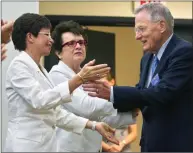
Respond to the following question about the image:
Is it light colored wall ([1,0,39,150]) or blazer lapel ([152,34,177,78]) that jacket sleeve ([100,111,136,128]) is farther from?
light colored wall ([1,0,39,150])

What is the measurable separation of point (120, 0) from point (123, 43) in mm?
1135

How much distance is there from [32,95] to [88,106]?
0.53 meters

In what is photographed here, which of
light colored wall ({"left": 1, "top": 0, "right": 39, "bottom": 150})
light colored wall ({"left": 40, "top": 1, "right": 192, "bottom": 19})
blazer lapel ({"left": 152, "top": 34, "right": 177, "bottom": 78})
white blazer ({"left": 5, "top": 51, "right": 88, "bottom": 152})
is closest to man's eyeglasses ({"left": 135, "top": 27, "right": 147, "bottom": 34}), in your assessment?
blazer lapel ({"left": 152, "top": 34, "right": 177, "bottom": 78})

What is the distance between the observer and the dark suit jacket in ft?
5.86

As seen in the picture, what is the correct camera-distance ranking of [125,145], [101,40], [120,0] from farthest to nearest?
[101,40] < [120,0] < [125,145]

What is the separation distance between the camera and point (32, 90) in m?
1.74

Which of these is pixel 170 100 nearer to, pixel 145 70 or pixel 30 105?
pixel 145 70

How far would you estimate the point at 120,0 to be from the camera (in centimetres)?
417

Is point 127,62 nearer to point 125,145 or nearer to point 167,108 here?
point 125,145

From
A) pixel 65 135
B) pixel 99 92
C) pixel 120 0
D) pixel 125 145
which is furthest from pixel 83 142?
pixel 120 0

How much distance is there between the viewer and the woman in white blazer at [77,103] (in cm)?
222

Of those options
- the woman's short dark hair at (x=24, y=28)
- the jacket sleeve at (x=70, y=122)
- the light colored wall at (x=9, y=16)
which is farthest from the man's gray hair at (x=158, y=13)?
the light colored wall at (x=9, y=16)

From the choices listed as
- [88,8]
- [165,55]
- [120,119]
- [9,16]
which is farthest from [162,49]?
[88,8]

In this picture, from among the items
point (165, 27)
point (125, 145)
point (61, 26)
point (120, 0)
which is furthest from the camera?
point (120, 0)
